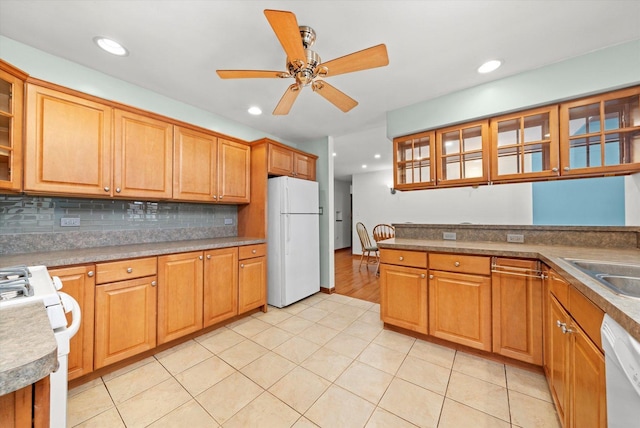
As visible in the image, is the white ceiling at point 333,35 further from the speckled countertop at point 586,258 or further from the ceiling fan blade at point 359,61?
the speckled countertop at point 586,258

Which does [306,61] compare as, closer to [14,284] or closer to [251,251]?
[14,284]

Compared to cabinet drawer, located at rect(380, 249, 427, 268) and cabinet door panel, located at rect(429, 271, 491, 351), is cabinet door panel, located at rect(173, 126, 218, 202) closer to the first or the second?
cabinet drawer, located at rect(380, 249, 427, 268)

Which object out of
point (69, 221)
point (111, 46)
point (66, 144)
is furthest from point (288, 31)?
point (69, 221)

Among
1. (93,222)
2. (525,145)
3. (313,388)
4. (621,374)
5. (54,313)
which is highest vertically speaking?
(525,145)

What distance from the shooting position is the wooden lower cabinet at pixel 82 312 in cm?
154

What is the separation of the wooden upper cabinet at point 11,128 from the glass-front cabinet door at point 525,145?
11.8 ft

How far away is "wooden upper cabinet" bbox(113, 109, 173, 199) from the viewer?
196cm

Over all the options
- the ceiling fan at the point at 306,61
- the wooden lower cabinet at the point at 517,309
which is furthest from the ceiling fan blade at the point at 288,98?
the wooden lower cabinet at the point at 517,309

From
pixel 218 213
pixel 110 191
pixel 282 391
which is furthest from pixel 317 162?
pixel 282 391

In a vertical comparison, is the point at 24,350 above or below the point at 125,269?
above

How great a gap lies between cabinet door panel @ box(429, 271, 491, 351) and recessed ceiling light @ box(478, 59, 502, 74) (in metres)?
1.69

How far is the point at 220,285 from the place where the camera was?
7.77 ft

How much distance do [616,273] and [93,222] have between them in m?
3.58

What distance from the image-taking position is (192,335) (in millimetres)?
2227
